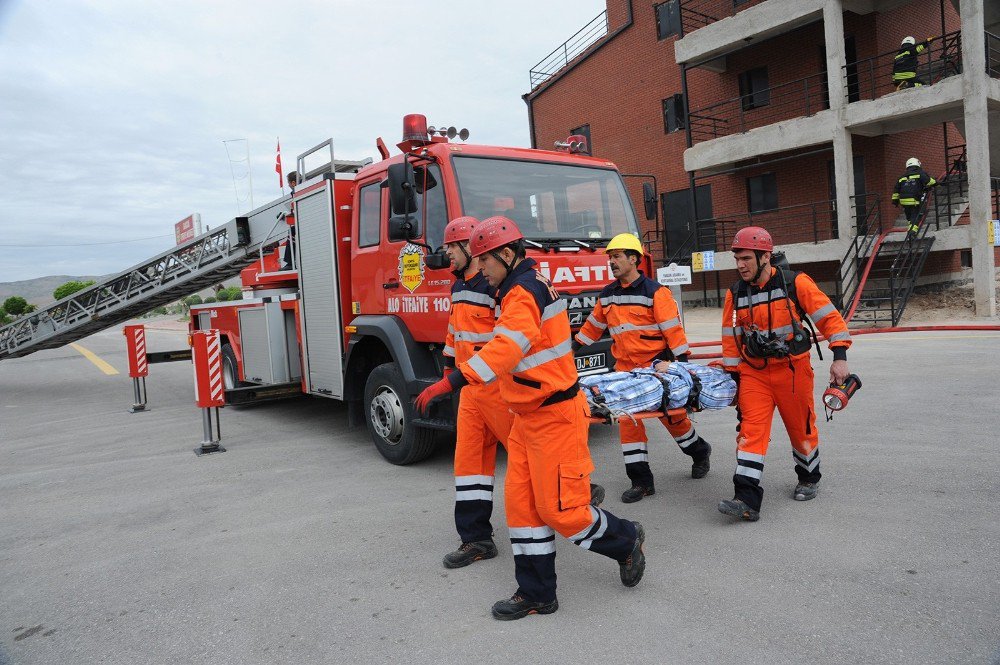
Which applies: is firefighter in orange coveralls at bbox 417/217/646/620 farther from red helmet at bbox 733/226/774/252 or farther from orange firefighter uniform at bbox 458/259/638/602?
red helmet at bbox 733/226/774/252

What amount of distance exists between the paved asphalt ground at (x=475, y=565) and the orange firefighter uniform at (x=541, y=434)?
32cm

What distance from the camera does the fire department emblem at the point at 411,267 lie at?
5.82 m

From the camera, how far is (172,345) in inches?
930

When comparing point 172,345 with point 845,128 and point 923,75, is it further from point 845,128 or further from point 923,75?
point 923,75

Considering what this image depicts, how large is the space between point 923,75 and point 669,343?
1647cm

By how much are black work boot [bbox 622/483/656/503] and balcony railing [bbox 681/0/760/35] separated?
707 inches

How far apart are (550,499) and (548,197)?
135 inches

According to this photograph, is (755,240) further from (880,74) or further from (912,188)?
(880,74)

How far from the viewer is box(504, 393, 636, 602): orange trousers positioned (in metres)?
3.22

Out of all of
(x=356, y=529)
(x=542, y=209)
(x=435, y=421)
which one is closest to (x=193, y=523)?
(x=356, y=529)

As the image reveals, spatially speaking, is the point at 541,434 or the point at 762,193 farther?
the point at 762,193

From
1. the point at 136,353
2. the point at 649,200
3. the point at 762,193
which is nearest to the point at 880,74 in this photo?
the point at 762,193


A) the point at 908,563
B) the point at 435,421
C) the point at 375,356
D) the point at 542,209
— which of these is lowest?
the point at 908,563

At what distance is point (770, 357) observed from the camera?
4363 mm
